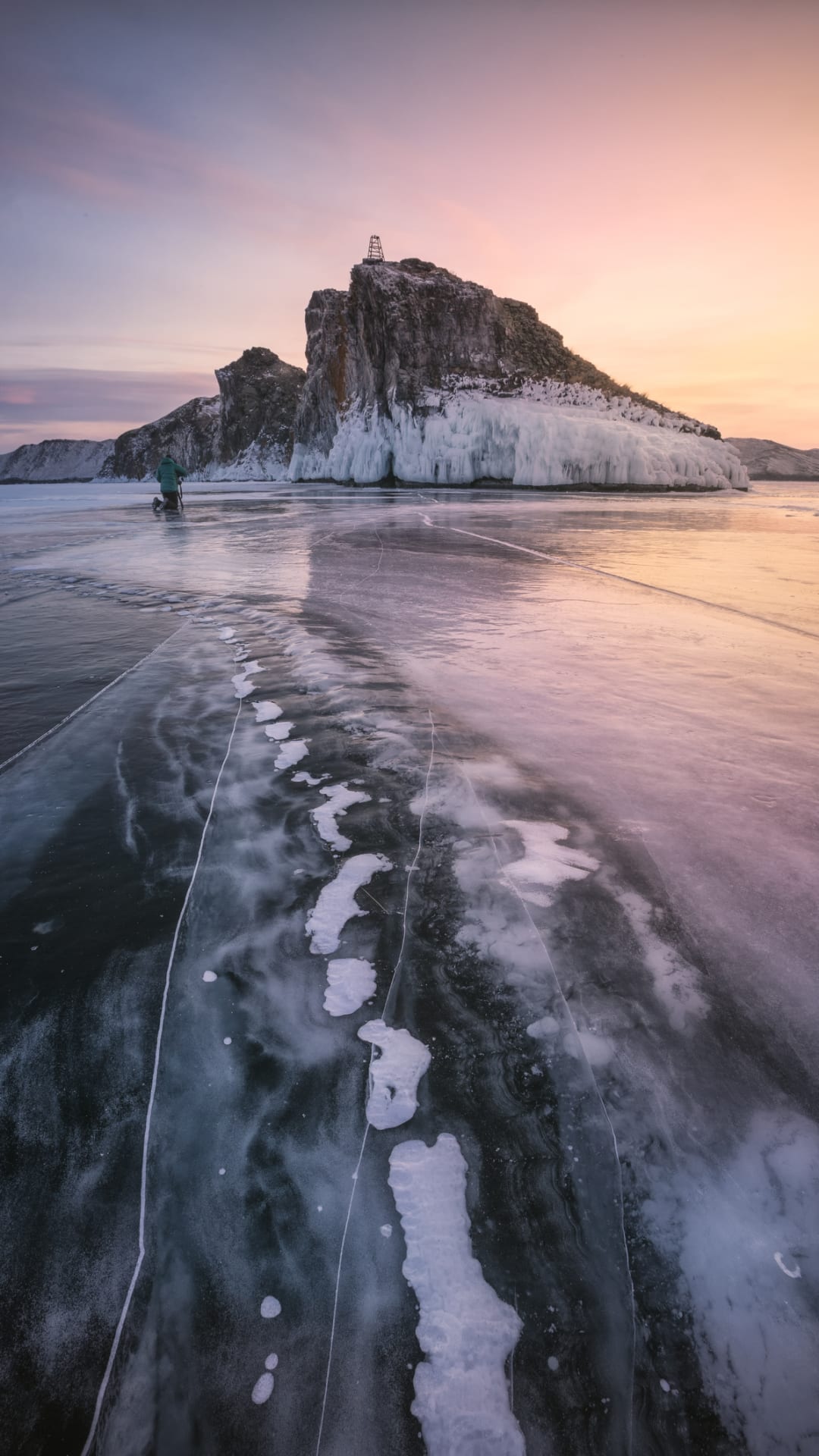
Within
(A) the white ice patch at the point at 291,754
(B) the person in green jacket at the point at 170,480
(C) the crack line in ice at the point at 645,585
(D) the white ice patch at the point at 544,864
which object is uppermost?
(B) the person in green jacket at the point at 170,480

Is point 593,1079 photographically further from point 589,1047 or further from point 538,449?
point 538,449

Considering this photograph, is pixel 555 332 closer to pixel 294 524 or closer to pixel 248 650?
pixel 294 524

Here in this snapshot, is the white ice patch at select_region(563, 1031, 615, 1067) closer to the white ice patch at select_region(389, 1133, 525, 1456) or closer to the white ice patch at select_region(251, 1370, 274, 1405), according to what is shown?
the white ice patch at select_region(389, 1133, 525, 1456)

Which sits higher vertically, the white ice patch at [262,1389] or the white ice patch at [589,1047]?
the white ice patch at [589,1047]

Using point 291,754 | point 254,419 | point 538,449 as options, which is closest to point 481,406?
point 538,449

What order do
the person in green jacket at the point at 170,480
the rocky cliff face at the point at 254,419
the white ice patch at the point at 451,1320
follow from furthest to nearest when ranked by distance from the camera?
the rocky cliff face at the point at 254,419 → the person in green jacket at the point at 170,480 → the white ice patch at the point at 451,1320

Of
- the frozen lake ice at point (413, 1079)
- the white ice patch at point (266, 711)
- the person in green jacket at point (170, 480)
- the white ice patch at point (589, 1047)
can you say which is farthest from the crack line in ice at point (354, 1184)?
the person in green jacket at point (170, 480)

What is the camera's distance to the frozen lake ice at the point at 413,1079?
84cm

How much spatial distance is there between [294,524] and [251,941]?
1321 centimetres

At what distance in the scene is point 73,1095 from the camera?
1.19 meters

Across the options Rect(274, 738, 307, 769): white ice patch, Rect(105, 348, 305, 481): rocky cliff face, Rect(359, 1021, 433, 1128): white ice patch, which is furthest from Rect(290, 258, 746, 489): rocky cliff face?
Rect(105, 348, 305, 481): rocky cliff face

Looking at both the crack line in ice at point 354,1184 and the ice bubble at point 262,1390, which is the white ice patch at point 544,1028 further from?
the ice bubble at point 262,1390

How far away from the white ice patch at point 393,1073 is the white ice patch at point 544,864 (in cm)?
56

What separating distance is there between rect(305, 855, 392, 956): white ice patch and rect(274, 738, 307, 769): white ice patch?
0.77 m
